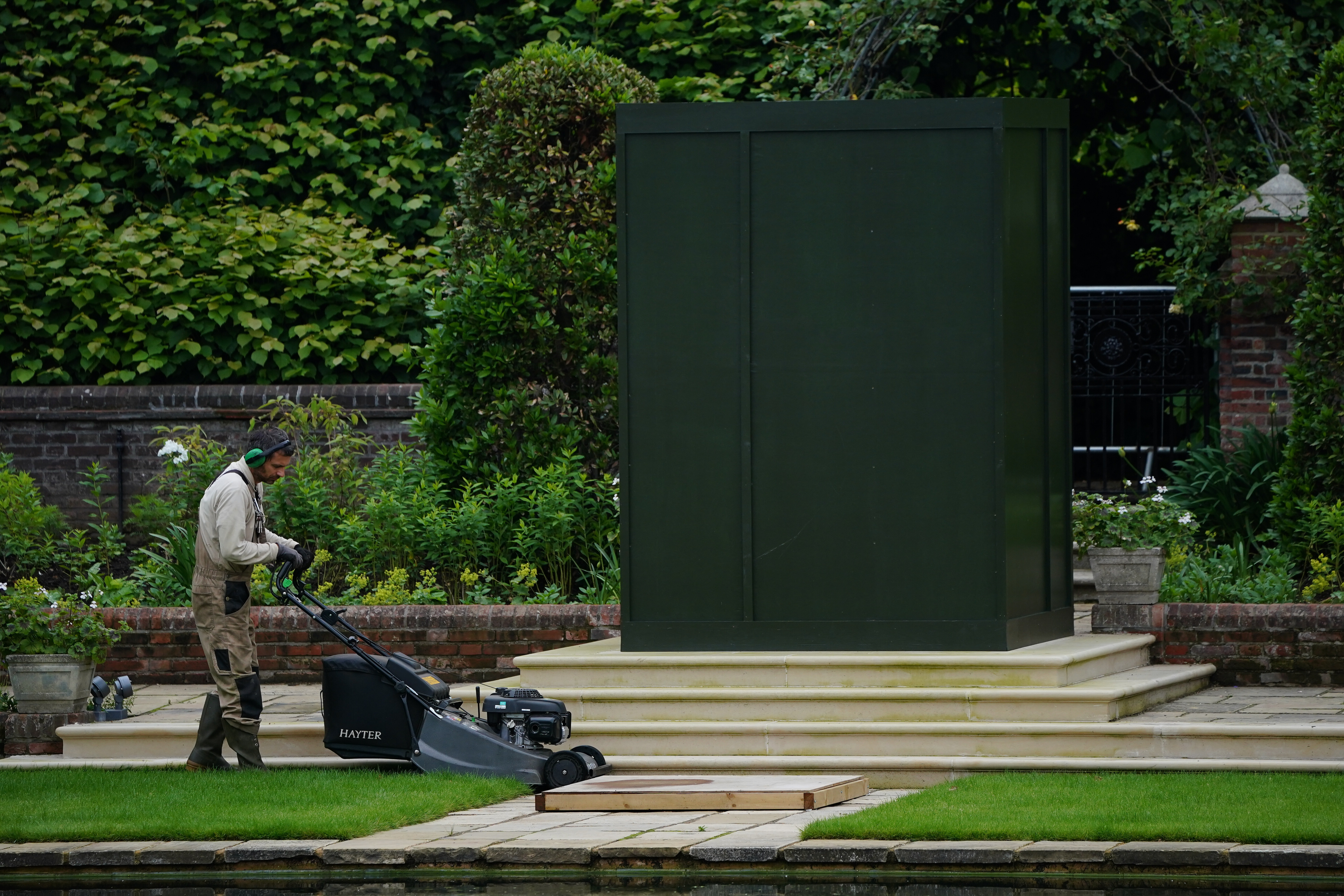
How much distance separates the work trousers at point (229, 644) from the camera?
941 cm

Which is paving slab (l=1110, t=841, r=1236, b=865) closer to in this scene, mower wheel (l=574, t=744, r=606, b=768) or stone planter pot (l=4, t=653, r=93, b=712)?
mower wheel (l=574, t=744, r=606, b=768)

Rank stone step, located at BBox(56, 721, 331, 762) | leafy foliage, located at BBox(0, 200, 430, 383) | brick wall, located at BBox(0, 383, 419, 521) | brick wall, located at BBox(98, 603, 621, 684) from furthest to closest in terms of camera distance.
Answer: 1. leafy foliage, located at BBox(0, 200, 430, 383)
2. brick wall, located at BBox(0, 383, 419, 521)
3. brick wall, located at BBox(98, 603, 621, 684)
4. stone step, located at BBox(56, 721, 331, 762)

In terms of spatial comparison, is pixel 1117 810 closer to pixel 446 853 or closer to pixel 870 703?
pixel 870 703

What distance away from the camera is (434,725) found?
923 centimetres

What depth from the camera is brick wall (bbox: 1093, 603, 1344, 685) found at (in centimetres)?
1083

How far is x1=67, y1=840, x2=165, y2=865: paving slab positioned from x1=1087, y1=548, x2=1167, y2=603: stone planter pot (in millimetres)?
6141

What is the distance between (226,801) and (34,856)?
111 centimetres

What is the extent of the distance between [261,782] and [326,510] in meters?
4.28

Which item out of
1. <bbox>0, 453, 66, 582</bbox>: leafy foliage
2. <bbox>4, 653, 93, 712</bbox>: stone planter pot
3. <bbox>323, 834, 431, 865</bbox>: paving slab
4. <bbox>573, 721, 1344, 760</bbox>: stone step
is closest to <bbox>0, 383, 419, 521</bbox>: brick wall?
<bbox>0, 453, 66, 582</bbox>: leafy foliage

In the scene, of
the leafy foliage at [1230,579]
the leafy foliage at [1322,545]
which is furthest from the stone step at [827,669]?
the leafy foliage at [1322,545]

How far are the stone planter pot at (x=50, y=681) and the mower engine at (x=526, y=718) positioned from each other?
2.77 meters

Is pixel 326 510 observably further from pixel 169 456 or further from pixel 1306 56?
pixel 1306 56

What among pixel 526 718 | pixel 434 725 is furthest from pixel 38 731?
pixel 526 718

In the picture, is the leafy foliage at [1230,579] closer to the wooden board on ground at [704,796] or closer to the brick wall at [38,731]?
the wooden board on ground at [704,796]
